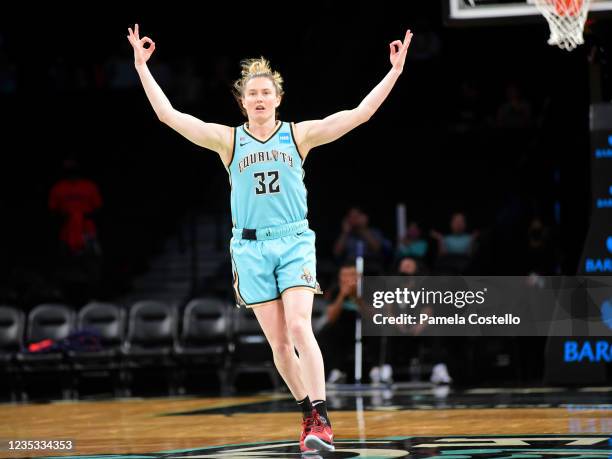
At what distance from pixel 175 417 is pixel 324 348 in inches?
154

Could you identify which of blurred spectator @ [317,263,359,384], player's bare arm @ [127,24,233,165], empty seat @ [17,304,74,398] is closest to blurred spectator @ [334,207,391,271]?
blurred spectator @ [317,263,359,384]

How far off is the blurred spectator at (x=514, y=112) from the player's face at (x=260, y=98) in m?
11.5

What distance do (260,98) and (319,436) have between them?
1980 mm

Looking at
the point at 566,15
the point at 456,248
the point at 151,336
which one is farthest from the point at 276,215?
the point at 456,248

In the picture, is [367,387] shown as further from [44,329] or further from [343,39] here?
[343,39]

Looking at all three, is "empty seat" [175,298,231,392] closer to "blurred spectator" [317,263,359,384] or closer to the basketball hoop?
"blurred spectator" [317,263,359,384]

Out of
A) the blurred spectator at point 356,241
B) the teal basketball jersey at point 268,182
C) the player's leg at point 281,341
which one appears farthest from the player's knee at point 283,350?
the blurred spectator at point 356,241

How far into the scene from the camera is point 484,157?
18.4m

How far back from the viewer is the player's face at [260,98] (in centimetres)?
654

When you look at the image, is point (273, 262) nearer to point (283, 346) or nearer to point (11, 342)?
point (283, 346)

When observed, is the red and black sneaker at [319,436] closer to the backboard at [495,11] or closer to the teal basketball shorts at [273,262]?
the teal basketball shorts at [273,262]

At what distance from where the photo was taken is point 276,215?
646 centimetres

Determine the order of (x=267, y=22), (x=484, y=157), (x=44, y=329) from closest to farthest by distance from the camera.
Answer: (x=44, y=329) < (x=484, y=157) < (x=267, y=22)

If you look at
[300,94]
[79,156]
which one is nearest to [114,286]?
[79,156]
